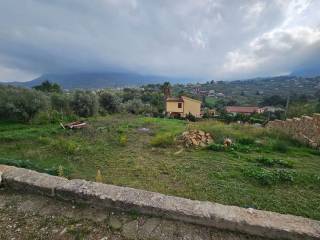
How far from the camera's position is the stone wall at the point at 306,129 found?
25.0 feet

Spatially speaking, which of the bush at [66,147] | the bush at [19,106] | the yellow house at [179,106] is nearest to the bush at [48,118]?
Result: the bush at [19,106]

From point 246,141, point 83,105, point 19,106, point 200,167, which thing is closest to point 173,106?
point 83,105

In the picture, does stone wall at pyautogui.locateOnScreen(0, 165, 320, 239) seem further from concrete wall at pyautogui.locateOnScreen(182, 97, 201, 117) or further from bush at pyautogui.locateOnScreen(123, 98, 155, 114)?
concrete wall at pyautogui.locateOnScreen(182, 97, 201, 117)

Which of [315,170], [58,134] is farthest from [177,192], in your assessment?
[58,134]

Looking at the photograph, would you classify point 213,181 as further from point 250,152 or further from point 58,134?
point 58,134

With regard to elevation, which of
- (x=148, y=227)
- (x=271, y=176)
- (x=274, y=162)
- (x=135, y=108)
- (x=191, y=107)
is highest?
(x=148, y=227)

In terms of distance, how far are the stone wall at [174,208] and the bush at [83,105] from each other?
1762cm

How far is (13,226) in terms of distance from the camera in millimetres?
1950

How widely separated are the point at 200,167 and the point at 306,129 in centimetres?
568

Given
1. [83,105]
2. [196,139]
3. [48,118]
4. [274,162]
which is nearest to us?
[274,162]

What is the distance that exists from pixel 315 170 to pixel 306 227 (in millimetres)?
4147

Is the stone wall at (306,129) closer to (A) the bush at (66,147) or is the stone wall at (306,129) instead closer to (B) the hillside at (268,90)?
(A) the bush at (66,147)

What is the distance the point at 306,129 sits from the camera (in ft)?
27.0

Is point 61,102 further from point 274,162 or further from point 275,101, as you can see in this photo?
point 275,101
